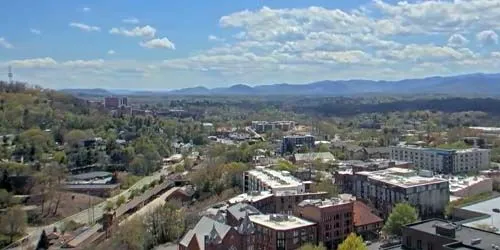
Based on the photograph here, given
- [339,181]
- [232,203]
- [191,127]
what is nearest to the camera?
[232,203]

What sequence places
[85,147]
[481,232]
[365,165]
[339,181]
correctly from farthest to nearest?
[85,147] → [365,165] → [339,181] → [481,232]

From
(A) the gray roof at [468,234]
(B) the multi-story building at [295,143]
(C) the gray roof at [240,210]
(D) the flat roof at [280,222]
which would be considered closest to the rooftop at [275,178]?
(C) the gray roof at [240,210]

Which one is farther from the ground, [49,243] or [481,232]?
A: [481,232]

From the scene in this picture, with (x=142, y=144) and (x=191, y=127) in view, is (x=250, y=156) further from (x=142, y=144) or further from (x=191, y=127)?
(x=191, y=127)

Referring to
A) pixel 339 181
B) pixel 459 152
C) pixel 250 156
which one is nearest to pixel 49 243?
pixel 339 181

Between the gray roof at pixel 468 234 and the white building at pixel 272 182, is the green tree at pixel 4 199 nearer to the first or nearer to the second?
the white building at pixel 272 182

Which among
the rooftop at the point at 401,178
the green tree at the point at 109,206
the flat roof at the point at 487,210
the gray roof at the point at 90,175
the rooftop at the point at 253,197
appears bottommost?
the green tree at the point at 109,206

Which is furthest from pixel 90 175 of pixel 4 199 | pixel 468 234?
pixel 468 234
